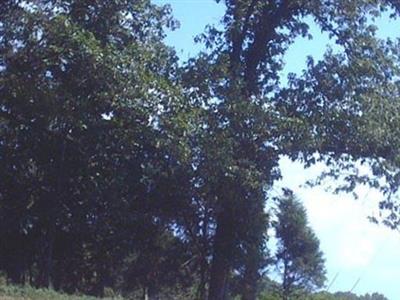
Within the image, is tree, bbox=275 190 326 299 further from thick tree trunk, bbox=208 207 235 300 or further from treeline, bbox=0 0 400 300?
thick tree trunk, bbox=208 207 235 300

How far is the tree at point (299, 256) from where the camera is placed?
176ft

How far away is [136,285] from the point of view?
1662 inches

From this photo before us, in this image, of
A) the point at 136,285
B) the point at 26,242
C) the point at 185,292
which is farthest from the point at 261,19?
the point at 136,285

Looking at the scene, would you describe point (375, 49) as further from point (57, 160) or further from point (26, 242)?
point (26, 242)

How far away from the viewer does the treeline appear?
19.4m

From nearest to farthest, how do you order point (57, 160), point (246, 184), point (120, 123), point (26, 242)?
1. point (246, 184)
2. point (120, 123)
3. point (57, 160)
4. point (26, 242)

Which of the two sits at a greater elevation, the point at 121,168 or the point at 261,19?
the point at 261,19

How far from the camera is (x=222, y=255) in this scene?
75.7 feet

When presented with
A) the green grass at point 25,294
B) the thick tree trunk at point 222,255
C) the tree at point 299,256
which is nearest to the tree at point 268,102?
the thick tree trunk at point 222,255

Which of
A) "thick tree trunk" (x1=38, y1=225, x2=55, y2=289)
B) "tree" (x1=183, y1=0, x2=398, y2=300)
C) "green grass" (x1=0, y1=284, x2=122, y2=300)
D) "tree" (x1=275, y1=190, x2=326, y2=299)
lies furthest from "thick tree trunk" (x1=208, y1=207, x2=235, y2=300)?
"tree" (x1=275, y1=190, x2=326, y2=299)

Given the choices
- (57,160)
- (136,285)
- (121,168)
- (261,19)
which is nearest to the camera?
(261,19)

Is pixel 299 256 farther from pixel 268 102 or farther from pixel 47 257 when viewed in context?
pixel 268 102

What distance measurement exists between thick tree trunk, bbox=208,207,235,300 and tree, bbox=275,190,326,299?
1157 inches

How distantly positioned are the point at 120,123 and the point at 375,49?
7011 mm
